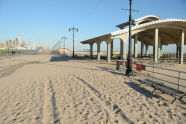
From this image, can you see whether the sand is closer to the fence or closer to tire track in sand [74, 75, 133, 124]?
tire track in sand [74, 75, 133, 124]

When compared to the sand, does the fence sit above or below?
above

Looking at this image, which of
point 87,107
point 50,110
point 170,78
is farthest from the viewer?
point 170,78

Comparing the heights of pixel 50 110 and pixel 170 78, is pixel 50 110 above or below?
below

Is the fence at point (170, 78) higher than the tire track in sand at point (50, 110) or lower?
higher

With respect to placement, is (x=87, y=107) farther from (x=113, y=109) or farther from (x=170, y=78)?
(x=170, y=78)

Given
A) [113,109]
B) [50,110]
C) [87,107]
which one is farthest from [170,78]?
[50,110]

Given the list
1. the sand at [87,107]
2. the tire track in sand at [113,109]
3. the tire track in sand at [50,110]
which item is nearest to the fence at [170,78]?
the sand at [87,107]

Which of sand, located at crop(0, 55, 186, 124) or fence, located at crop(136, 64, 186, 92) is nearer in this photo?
sand, located at crop(0, 55, 186, 124)

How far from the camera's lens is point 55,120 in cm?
473

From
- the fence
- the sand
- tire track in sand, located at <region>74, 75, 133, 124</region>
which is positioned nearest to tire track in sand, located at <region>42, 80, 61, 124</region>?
the sand

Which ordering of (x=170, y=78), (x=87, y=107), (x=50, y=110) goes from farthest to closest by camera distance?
(x=170, y=78), (x=87, y=107), (x=50, y=110)

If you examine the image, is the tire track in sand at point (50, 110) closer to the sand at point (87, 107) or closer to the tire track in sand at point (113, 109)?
the sand at point (87, 107)

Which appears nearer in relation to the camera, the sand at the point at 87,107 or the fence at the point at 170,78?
the sand at the point at 87,107

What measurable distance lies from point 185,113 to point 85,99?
11.6 feet
